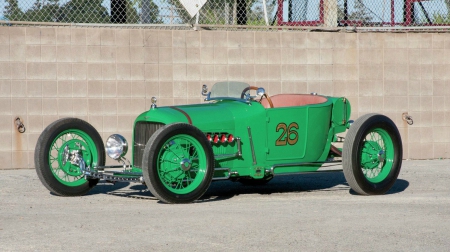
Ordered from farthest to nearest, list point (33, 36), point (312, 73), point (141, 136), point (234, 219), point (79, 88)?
1. point (312, 73)
2. point (79, 88)
3. point (33, 36)
4. point (141, 136)
5. point (234, 219)

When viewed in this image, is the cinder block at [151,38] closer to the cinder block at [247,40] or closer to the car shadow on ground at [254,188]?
the cinder block at [247,40]

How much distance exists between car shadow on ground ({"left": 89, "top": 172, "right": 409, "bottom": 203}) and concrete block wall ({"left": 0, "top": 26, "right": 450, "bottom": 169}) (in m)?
2.17

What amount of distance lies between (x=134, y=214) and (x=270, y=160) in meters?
1.90

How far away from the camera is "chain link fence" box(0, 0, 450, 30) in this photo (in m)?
11.5

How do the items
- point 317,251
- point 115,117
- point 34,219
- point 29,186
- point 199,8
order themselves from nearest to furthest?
1. point 317,251
2. point 34,219
3. point 29,186
4. point 115,117
5. point 199,8

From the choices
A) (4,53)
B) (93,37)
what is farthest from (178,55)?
(4,53)

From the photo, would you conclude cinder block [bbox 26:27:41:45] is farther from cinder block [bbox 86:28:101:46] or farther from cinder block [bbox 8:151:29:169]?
cinder block [bbox 8:151:29:169]

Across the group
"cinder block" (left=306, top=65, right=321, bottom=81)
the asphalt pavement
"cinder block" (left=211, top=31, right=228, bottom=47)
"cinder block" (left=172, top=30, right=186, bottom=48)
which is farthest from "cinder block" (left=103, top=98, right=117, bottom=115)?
"cinder block" (left=306, top=65, right=321, bottom=81)

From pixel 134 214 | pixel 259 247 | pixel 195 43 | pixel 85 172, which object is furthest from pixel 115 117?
pixel 259 247

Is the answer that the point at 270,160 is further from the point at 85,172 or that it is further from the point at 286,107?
the point at 85,172

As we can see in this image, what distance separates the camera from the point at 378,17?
12648 millimetres

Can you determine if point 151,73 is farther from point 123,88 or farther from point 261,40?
point 261,40

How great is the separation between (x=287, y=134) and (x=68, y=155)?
2.40m

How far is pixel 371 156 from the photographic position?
8.18m
